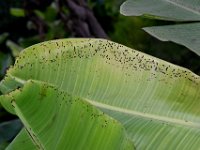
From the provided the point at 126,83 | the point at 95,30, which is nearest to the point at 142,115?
the point at 126,83

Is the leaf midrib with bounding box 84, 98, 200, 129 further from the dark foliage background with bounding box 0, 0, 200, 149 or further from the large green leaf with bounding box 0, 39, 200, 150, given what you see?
the dark foliage background with bounding box 0, 0, 200, 149

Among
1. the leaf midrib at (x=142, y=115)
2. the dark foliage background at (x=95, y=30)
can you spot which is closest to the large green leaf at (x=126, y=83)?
the leaf midrib at (x=142, y=115)

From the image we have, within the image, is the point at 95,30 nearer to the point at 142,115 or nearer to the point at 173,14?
the point at 173,14

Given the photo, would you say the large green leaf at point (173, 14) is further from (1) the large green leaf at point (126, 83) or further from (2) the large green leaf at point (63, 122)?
(2) the large green leaf at point (63, 122)

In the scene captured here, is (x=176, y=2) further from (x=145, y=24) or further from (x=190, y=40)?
(x=145, y=24)

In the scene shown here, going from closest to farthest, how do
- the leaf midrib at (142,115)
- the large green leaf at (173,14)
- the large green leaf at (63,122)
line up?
the large green leaf at (63,122)
the leaf midrib at (142,115)
the large green leaf at (173,14)
